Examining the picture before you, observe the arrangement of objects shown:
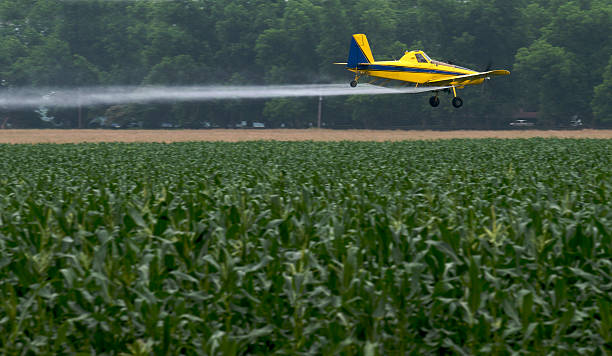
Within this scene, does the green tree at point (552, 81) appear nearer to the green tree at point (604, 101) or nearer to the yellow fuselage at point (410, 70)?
the green tree at point (604, 101)

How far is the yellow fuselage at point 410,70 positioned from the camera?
5034cm

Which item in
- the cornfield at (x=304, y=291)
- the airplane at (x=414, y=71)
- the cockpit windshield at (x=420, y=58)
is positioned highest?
the cockpit windshield at (x=420, y=58)

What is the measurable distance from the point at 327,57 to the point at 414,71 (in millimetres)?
69784

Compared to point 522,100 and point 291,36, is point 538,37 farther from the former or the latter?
point 291,36

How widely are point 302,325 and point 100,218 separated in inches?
200

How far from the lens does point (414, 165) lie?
26609 mm

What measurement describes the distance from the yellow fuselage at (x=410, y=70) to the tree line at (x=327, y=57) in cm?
5784

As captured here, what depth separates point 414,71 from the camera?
50.6 m

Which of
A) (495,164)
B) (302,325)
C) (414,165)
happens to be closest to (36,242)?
(302,325)

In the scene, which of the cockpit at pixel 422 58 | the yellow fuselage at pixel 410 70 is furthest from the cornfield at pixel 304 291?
the cockpit at pixel 422 58

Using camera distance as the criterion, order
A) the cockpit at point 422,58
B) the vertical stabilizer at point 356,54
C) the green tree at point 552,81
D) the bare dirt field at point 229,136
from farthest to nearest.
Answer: the green tree at point 552,81, the bare dirt field at point 229,136, the vertical stabilizer at point 356,54, the cockpit at point 422,58

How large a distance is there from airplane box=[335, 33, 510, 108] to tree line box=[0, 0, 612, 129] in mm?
57092

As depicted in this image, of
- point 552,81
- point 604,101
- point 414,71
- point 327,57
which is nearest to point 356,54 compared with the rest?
point 414,71

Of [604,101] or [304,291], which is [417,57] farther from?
[604,101]
